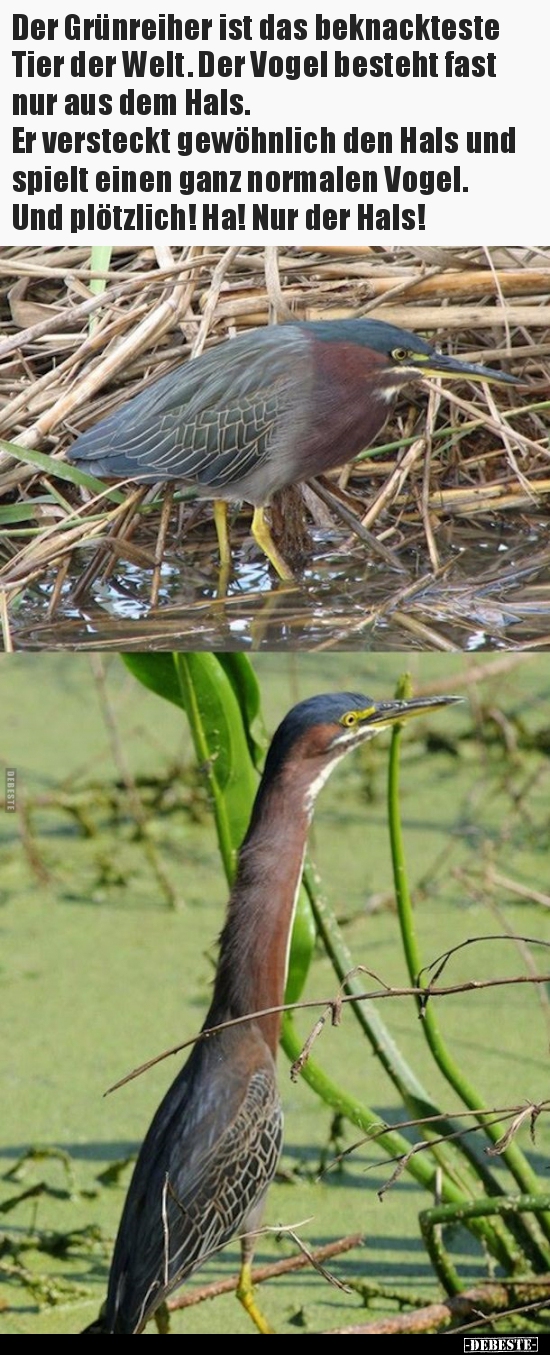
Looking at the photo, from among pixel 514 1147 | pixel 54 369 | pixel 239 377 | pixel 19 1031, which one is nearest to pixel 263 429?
pixel 239 377

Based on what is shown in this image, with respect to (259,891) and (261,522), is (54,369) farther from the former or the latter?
(259,891)

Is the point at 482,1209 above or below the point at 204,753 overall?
below

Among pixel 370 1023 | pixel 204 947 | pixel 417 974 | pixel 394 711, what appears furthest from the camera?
pixel 204 947

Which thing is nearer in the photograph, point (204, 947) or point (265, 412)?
point (265, 412)

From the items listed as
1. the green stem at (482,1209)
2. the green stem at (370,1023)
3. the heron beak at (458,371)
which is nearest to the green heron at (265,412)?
the heron beak at (458,371)

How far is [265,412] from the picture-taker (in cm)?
145

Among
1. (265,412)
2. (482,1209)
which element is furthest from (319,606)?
(482,1209)

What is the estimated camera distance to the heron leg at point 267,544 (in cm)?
137

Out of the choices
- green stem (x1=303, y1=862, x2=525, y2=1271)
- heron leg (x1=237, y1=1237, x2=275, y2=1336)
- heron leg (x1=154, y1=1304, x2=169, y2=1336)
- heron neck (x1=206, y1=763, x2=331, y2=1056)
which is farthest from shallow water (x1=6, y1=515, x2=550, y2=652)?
heron leg (x1=154, y1=1304, x2=169, y2=1336)

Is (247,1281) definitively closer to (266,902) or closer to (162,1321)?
(162,1321)

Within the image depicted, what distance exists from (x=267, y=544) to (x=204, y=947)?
1.26 m

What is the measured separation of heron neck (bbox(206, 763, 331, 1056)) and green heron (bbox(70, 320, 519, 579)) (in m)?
0.18

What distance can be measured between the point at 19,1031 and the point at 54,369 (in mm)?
1203

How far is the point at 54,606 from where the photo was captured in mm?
1344
